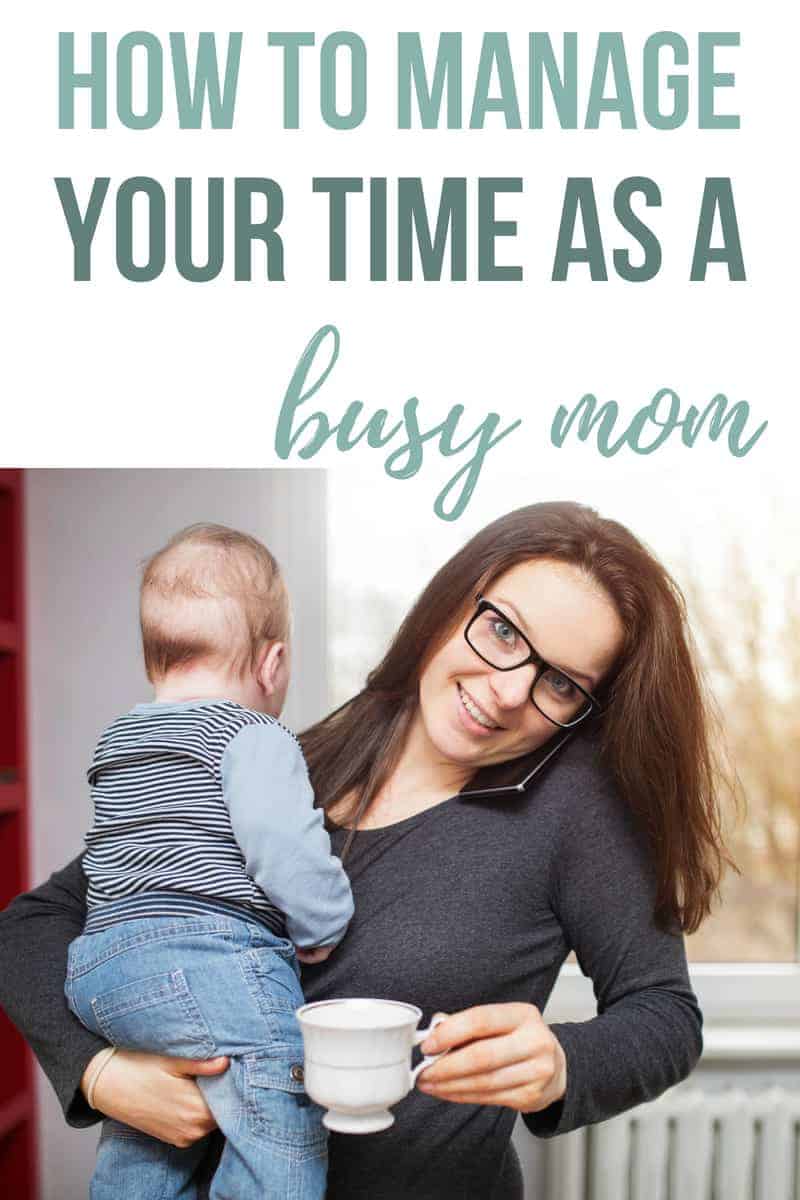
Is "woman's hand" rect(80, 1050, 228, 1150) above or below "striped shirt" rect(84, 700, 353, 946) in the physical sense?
below

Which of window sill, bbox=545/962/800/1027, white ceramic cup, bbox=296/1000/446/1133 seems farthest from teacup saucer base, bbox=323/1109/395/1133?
window sill, bbox=545/962/800/1027

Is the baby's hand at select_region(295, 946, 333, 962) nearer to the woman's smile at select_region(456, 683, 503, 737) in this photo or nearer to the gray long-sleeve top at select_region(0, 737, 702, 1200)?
the gray long-sleeve top at select_region(0, 737, 702, 1200)

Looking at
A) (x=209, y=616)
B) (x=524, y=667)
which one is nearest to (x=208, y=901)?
(x=209, y=616)

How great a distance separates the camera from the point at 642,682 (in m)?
1.16

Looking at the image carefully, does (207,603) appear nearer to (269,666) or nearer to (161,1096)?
(269,666)

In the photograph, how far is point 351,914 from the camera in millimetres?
1099

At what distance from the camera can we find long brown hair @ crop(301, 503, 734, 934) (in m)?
1.16

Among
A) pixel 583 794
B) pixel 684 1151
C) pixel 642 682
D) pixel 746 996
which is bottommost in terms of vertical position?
pixel 684 1151

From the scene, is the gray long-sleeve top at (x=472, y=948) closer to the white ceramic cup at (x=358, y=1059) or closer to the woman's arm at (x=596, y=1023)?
the woman's arm at (x=596, y=1023)

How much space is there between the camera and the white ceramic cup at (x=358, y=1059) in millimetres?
836

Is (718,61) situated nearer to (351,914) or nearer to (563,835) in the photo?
(563,835)

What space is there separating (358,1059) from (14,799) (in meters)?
1.28

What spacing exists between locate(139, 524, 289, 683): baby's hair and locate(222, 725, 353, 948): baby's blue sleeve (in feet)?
0.38

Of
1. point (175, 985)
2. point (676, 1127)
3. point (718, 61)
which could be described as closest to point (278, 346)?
point (718, 61)
